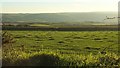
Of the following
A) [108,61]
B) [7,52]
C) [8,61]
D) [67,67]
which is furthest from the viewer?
[7,52]

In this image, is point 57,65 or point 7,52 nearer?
point 57,65

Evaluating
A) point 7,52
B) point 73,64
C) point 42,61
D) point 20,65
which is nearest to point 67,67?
point 73,64

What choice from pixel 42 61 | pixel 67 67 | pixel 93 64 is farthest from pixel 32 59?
pixel 93 64

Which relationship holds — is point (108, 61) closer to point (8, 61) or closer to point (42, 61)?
point (42, 61)

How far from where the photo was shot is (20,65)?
1173cm

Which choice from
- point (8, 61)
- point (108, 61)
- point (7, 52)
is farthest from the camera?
point (7, 52)

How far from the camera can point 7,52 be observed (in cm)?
1284

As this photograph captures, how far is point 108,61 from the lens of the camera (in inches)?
412

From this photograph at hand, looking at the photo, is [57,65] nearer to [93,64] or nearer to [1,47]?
[93,64]

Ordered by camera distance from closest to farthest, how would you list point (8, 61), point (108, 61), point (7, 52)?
point (108, 61)
point (8, 61)
point (7, 52)

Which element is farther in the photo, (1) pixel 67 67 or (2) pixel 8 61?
(2) pixel 8 61

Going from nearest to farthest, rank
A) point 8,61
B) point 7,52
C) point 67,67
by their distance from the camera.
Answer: point 67,67
point 8,61
point 7,52

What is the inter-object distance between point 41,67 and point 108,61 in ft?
8.04

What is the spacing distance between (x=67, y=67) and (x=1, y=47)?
320 cm
